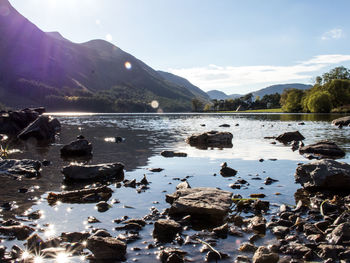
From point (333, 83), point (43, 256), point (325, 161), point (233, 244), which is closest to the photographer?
point (43, 256)

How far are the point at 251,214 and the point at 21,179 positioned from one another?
1439 centimetres

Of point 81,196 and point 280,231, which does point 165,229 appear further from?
point 81,196

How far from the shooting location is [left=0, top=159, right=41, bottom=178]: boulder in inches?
782

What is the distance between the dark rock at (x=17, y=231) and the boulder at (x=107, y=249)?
9.59 ft

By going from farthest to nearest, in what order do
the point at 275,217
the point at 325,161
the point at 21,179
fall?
the point at 21,179
the point at 325,161
the point at 275,217

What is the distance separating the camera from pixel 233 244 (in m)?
9.41

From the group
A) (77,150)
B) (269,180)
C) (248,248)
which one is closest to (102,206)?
(248,248)

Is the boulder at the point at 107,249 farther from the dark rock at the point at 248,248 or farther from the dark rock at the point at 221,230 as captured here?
the dark rock at the point at 248,248

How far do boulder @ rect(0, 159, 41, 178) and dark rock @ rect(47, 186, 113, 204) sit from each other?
612 cm

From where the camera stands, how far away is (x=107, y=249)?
8.58 metres

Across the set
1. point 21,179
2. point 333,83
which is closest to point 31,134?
point 21,179

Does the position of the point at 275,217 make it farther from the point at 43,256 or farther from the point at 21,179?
the point at 21,179

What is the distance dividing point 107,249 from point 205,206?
4469 millimetres

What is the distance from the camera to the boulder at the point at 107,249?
856 cm
